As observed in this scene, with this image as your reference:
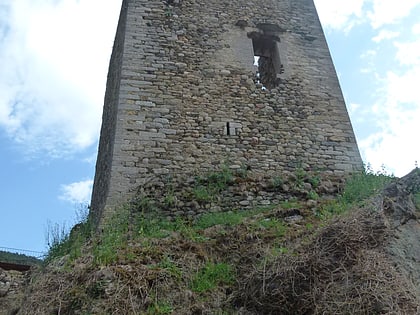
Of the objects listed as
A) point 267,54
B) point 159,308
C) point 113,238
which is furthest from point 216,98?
point 159,308

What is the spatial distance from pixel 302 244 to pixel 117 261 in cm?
197

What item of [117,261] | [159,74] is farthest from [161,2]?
[117,261]

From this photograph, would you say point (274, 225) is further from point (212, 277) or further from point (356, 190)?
point (356, 190)

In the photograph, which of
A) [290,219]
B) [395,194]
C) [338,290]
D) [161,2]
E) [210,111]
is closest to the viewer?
[338,290]

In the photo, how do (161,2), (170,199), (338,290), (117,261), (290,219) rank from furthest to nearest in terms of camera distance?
(161,2)
(170,199)
(290,219)
(117,261)
(338,290)

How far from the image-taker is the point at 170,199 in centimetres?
705

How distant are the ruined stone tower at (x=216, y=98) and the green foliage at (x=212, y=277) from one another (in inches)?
90.0

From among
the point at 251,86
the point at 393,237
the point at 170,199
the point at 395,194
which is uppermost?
the point at 251,86

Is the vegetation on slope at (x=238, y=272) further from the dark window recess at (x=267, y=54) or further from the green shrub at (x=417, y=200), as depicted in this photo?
the dark window recess at (x=267, y=54)

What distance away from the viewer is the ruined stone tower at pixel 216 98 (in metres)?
7.81

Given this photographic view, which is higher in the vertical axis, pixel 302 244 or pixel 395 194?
pixel 395 194

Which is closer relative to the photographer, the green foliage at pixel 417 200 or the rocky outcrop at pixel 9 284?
the green foliage at pixel 417 200

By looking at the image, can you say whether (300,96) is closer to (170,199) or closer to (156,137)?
(156,137)

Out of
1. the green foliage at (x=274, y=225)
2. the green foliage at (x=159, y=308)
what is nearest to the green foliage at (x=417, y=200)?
the green foliage at (x=274, y=225)
